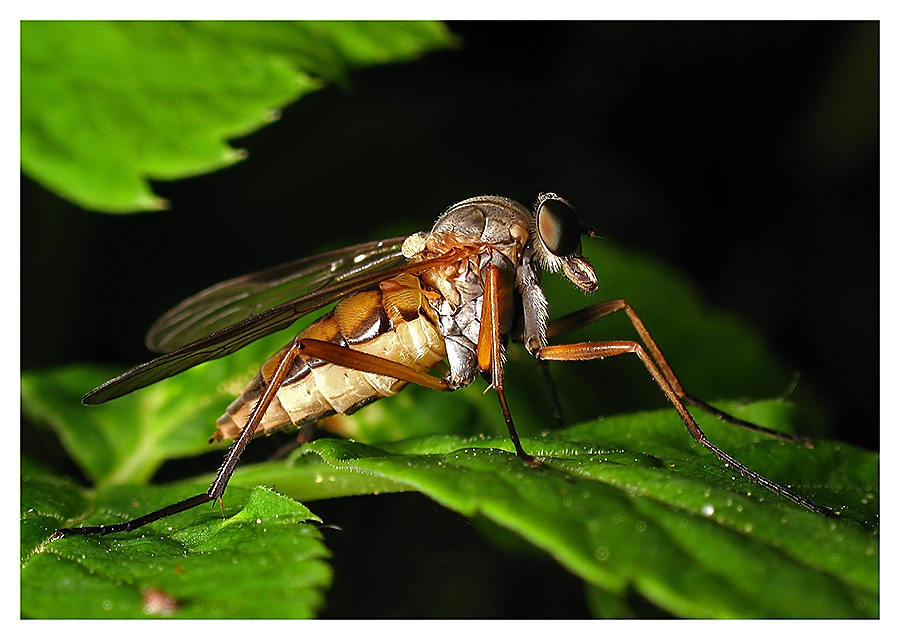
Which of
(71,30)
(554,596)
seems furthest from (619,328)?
(71,30)

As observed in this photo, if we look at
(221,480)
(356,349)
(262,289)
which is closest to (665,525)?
(221,480)

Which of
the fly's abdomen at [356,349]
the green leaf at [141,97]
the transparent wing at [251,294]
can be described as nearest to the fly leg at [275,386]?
the fly's abdomen at [356,349]

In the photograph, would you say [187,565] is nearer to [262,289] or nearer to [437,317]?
[437,317]

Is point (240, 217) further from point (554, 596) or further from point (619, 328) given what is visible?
point (554, 596)

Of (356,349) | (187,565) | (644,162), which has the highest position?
(644,162)

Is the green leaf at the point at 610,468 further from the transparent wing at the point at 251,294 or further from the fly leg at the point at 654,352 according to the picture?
the transparent wing at the point at 251,294

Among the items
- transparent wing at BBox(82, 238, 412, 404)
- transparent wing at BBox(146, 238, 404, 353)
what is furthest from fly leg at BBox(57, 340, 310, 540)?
transparent wing at BBox(146, 238, 404, 353)
